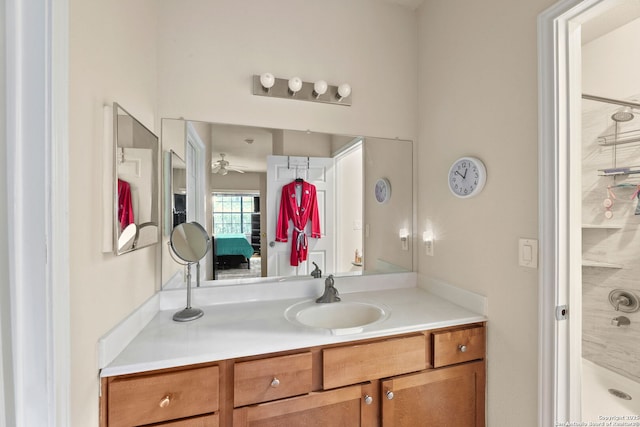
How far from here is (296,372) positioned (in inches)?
42.7

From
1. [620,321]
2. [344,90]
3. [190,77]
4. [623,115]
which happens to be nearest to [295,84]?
[344,90]

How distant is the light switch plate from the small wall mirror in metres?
1.54

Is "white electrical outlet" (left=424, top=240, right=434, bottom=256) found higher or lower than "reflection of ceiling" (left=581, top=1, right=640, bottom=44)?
lower

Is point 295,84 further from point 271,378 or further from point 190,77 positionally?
point 271,378

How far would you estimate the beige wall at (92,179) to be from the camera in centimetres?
77

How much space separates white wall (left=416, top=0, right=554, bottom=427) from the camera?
1184 mm

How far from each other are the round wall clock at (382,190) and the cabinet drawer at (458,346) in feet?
2.80

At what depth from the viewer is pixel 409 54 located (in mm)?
1877

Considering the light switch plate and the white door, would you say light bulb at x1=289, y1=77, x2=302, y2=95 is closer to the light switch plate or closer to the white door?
the white door

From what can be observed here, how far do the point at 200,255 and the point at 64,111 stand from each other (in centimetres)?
77

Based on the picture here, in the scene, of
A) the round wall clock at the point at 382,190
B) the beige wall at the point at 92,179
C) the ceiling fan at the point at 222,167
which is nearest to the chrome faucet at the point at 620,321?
the round wall clock at the point at 382,190

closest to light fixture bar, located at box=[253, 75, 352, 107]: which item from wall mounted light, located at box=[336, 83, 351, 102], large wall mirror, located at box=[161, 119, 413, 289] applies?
wall mounted light, located at box=[336, 83, 351, 102]

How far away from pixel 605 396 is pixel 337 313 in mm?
1773

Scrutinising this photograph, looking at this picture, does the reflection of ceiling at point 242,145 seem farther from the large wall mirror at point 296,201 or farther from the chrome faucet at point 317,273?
the chrome faucet at point 317,273
